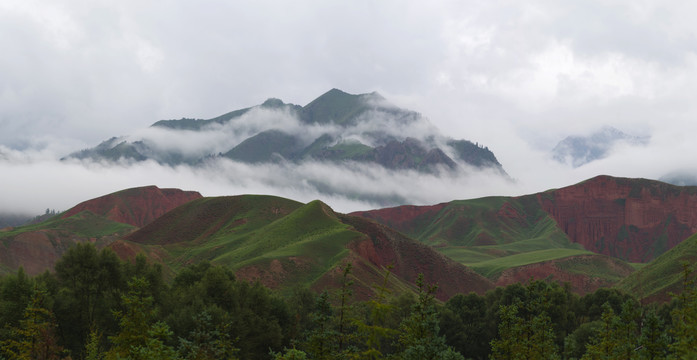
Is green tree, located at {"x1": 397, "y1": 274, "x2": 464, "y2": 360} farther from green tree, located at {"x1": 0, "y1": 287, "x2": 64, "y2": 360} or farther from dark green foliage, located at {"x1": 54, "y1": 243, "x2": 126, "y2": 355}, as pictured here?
dark green foliage, located at {"x1": 54, "y1": 243, "x2": 126, "y2": 355}

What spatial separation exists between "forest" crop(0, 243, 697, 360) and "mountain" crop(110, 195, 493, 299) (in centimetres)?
2033

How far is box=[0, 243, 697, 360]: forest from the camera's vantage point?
85.4 ft

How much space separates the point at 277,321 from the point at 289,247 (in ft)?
221

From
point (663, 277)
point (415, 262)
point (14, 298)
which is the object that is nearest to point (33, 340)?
point (14, 298)

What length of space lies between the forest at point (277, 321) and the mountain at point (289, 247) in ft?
66.7

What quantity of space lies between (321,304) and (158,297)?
150 ft

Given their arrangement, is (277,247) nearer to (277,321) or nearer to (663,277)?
(277,321)

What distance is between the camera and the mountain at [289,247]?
119500mm

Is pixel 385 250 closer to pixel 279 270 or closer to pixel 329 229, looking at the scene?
pixel 329 229

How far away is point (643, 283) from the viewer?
422 ft

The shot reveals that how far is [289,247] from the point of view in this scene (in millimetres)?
133375

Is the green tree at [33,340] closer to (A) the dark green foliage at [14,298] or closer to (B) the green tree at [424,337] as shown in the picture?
(A) the dark green foliage at [14,298]

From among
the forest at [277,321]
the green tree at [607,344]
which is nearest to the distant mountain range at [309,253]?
the forest at [277,321]

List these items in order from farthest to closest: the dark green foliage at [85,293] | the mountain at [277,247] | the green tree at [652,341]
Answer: the mountain at [277,247]
the dark green foliage at [85,293]
the green tree at [652,341]
